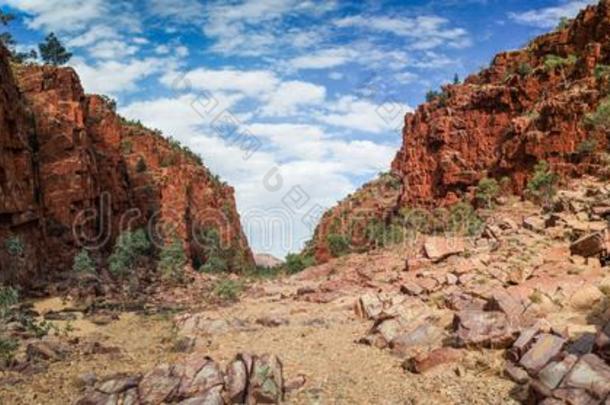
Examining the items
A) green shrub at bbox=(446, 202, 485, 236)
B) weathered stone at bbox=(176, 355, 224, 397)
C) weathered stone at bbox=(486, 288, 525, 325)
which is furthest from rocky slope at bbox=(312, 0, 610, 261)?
weathered stone at bbox=(176, 355, 224, 397)

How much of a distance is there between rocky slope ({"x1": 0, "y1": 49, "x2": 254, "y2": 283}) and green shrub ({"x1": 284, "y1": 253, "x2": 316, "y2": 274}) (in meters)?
6.24

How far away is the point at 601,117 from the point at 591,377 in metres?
33.2

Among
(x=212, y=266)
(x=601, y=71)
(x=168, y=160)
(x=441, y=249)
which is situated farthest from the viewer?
(x=168, y=160)

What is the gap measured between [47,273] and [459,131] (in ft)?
130

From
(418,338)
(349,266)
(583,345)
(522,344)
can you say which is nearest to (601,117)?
(349,266)

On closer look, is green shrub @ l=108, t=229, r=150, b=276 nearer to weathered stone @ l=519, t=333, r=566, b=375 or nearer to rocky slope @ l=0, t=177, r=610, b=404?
rocky slope @ l=0, t=177, r=610, b=404

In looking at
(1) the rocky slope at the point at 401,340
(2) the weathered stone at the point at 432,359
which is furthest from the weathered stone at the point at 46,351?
(2) the weathered stone at the point at 432,359

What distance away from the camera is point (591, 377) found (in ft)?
30.9

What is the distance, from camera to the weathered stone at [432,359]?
516 inches

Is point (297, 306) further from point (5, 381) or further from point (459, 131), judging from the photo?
point (459, 131)

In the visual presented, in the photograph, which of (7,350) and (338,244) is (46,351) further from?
(338,244)

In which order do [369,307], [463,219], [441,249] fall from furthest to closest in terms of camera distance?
[463,219]
[441,249]
[369,307]

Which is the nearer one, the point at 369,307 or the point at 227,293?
the point at 369,307

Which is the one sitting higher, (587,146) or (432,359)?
(587,146)
